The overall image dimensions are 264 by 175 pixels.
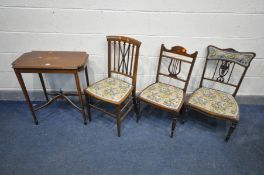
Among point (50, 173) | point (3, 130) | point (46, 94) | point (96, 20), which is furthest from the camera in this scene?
point (46, 94)

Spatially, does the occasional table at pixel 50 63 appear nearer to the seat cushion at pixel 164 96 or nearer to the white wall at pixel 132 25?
the white wall at pixel 132 25

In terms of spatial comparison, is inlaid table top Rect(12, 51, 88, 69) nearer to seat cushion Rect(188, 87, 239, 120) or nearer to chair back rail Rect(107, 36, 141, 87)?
chair back rail Rect(107, 36, 141, 87)

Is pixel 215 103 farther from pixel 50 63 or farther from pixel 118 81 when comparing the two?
pixel 50 63

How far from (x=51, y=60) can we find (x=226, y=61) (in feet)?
6.05

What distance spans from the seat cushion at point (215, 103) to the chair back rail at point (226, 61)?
0.16 m

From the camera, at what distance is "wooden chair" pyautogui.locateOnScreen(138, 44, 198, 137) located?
76.9 inches

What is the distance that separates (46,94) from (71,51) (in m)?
0.72

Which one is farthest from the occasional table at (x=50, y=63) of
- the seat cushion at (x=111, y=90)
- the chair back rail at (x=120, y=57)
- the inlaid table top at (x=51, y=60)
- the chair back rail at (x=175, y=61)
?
the chair back rail at (x=175, y=61)

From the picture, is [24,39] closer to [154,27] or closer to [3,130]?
[3,130]

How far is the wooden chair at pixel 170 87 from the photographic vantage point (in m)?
1.95

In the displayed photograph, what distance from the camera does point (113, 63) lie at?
2.30m

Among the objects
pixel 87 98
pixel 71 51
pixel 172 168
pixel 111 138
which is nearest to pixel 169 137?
pixel 172 168

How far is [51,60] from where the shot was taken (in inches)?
75.1

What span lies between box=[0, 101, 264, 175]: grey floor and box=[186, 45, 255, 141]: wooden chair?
264mm
